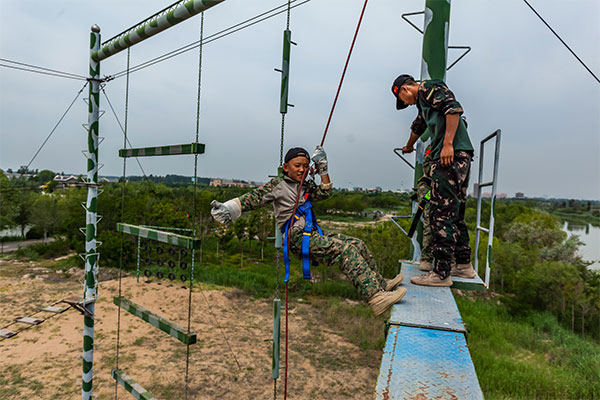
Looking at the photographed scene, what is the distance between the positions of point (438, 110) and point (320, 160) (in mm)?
1023

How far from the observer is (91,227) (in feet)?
17.0

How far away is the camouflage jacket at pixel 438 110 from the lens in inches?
117

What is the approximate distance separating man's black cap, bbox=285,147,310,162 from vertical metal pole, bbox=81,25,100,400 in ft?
10.6

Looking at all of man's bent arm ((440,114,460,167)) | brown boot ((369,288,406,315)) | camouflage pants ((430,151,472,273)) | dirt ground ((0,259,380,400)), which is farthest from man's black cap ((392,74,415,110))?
dirt ground ((0,259,380,400))

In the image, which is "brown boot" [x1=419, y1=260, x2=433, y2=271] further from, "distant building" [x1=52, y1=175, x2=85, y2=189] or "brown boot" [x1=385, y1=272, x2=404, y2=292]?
"distant building" [x1=52, y1=175, x2=85, y2=189]

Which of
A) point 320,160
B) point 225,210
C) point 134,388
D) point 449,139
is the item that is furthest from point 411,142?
point 134,388

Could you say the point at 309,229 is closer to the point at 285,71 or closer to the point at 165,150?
the point at 285,71

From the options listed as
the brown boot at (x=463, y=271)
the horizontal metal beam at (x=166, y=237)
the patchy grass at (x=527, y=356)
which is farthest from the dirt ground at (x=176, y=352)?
the brown boot at (x=463, y=271)

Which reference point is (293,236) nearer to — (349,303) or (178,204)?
(349,303)

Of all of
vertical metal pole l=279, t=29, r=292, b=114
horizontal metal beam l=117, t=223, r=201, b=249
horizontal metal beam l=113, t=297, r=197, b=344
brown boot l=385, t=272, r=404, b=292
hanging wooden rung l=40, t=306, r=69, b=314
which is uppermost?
vertical metal pole l=279, t=29, r=292, b=114

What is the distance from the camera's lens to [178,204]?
→ 2134cm

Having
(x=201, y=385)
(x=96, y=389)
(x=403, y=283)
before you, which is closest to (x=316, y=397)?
(x=201, y=385)

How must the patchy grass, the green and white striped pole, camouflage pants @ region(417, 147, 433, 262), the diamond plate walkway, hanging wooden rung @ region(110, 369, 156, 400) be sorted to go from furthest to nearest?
the patchy grass, the green and white striped pole, hanging wooden rung @ region(110, 369, 156, 400), camouflage pants @ region(417, 147, 433, 262), the diamond plate walkway

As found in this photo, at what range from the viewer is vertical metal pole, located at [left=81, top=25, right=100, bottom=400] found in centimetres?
513
